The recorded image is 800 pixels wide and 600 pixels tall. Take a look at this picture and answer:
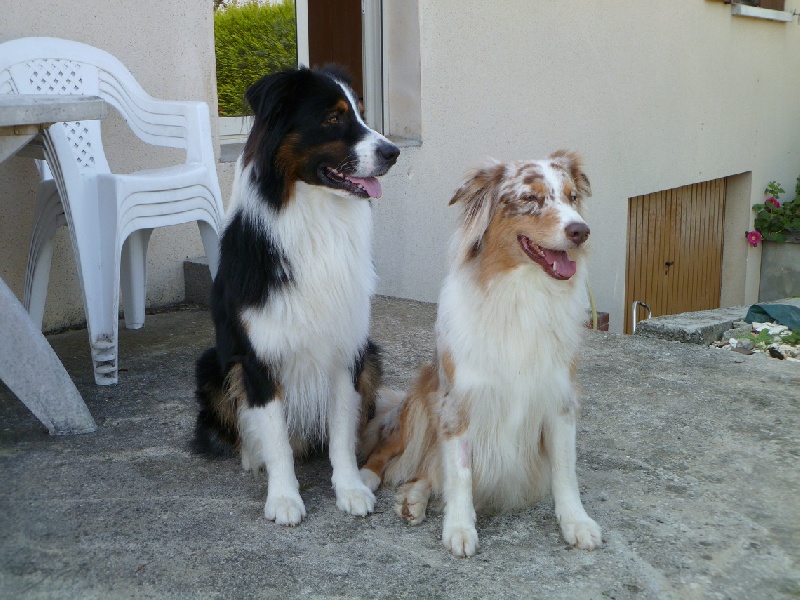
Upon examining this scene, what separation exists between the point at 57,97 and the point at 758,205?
8.90m

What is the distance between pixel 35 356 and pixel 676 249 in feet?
24.3

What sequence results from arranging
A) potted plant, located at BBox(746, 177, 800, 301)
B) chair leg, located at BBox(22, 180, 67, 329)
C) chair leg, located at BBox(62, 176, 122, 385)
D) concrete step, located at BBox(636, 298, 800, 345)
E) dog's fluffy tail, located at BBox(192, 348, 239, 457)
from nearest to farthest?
1. dog's fluffy tail, located at BBox(192, 348, 239, 457)
2. chair leg, located at BBox(62, 176, 122, 385)
3. chair leg, located at BBox(22, 180, 67, 329)
4. concrete step, located at BBox(636, 298, 800, 345)
5. potted plant, located at BBox(746, 177, 800, 301)

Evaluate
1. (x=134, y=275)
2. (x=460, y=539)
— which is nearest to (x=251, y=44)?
(x=134, y=275)

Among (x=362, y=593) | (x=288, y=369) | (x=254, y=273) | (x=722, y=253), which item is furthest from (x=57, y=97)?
(x=722, y=253)

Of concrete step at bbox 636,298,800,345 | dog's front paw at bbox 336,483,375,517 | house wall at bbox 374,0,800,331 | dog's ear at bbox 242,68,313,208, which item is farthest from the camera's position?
house wall at bbox 374,0,800,331

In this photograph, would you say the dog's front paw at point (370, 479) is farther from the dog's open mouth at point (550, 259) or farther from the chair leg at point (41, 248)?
the chair leg at point (41, 248)

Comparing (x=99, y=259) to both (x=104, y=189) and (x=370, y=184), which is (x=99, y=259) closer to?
(x=104, y=189)

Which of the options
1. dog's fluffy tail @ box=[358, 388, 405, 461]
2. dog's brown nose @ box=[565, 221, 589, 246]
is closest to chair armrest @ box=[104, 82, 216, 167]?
dog's fluffy tail @ box=[358, 388, 405, 461]

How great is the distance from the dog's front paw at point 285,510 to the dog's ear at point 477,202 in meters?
0.90

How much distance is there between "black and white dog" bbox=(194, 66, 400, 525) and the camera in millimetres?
2598

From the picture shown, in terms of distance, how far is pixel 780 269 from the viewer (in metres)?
10.0

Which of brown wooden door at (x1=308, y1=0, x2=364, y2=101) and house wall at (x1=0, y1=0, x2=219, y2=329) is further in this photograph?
brown wooden door at (x1=308, y1=0, x2=364, y2=101)

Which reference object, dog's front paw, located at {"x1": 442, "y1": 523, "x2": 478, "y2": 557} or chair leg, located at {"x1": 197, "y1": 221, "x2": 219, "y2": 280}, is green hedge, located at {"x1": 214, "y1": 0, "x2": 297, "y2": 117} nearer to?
chair leg, located at {"x1": 197, "y1": 221, "x2": 219, "y2": 280}

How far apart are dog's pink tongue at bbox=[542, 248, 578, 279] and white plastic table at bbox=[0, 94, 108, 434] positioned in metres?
1.54
